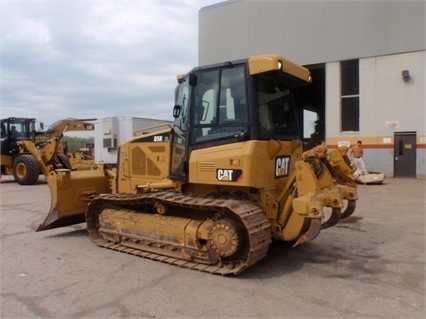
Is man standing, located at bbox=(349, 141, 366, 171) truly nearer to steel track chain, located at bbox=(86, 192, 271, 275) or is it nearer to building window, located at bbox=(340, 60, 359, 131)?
building window, located at bbox=(340, 60, 359, 131)

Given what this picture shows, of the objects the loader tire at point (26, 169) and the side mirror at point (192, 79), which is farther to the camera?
the loader tire at point (26, 169)

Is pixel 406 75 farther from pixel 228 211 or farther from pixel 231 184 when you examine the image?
pixel 228 211

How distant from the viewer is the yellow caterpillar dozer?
4898 millimetres

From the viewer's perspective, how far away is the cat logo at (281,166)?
5.41 m

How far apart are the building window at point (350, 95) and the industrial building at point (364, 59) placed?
0.05 metres

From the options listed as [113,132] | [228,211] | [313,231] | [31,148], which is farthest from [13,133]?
[313,231]

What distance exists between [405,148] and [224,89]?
15.4m

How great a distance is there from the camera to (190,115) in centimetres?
558

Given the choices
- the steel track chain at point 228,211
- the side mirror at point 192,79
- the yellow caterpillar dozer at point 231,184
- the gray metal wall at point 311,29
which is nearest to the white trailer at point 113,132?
the gray metal wall at point 311,29

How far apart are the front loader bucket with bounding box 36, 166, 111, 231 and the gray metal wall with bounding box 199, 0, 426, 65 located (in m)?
15.6

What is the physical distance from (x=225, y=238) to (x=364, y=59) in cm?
1668

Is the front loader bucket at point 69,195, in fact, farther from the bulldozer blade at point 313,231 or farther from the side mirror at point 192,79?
the bulldozer blade at point 313,231

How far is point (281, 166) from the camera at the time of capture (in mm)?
5516

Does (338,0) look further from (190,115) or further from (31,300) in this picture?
(31,300)
